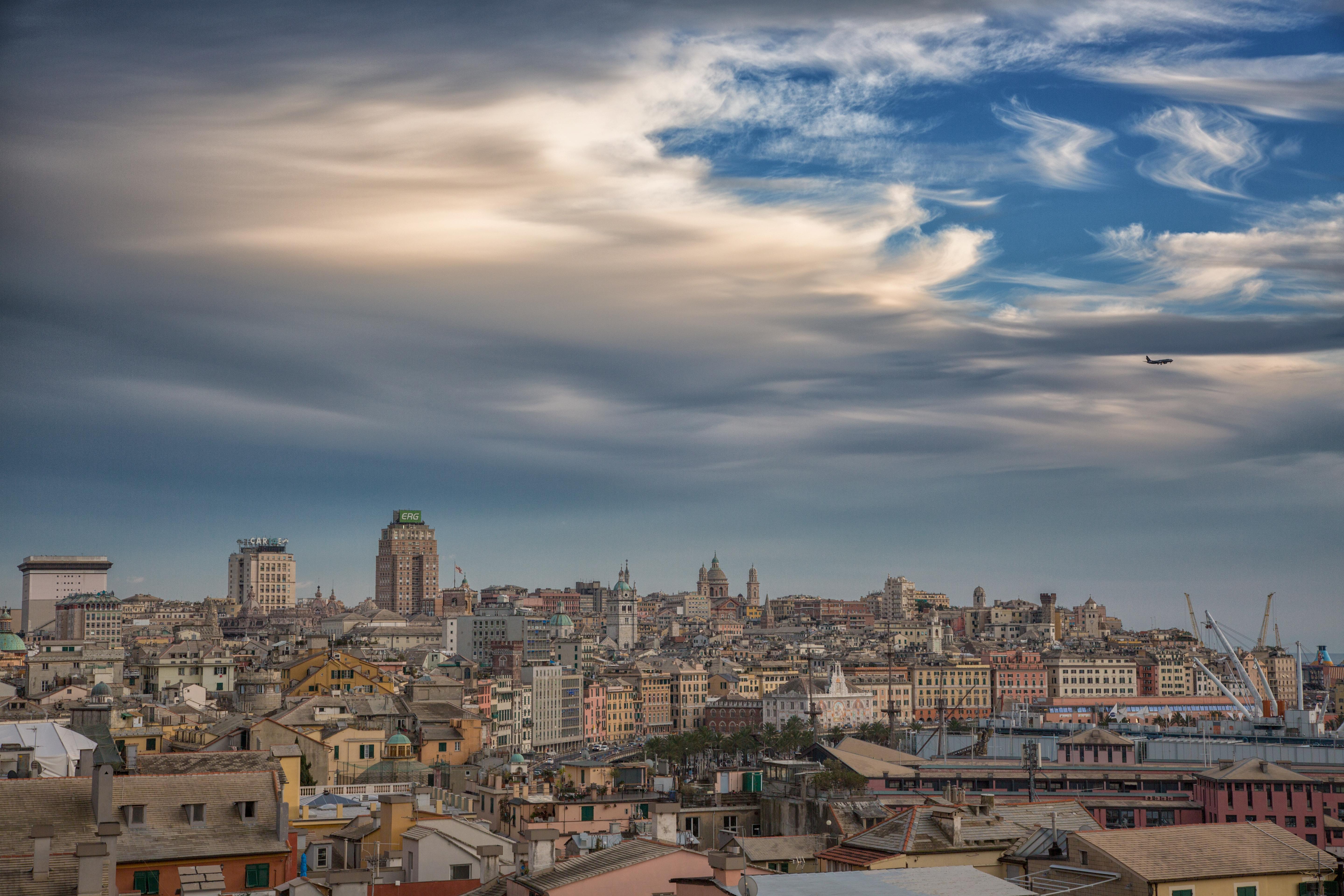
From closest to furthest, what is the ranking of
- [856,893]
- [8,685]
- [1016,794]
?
1. [856,893]
2. [1016,794]
3. [8,685]

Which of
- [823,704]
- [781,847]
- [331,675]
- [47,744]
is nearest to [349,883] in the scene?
[781,847]

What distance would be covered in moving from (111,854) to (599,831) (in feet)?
66.4

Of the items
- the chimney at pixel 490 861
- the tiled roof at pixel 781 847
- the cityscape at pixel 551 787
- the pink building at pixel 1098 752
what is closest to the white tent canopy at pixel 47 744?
the cityscape at pixel 551 787

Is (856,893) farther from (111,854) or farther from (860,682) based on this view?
(860,682)

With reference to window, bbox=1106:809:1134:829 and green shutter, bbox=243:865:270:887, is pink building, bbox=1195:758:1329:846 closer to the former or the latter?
window, bbox=1106:809:1134:829

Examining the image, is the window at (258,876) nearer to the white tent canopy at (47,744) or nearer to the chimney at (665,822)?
the chimney at (665,822)

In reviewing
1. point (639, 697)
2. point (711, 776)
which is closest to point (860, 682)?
point (639, 697)

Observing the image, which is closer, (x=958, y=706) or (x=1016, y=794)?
(x=1016, y=794)

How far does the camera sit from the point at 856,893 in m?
23.8

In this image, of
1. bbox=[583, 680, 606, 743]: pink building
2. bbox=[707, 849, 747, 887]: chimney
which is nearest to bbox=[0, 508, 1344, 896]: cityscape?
bbox=[707, 849, 747, 887]: chimney

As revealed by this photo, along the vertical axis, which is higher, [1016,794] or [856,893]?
[856,893]

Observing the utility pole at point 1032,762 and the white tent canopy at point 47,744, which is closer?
the white tent canopy at point 47,744

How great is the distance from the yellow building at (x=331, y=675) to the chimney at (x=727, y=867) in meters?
84.3

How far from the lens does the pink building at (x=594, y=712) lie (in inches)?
7126
